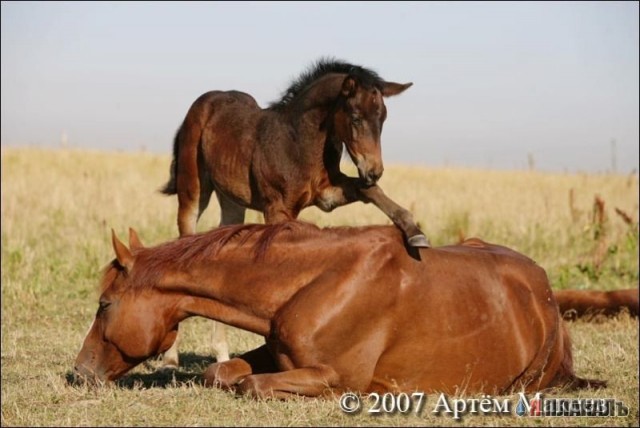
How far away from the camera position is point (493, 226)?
15.6 meters

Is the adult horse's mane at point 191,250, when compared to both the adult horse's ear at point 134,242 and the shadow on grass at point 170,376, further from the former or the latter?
the shadow on grass at point 170,376

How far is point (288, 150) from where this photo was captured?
7.17 metres

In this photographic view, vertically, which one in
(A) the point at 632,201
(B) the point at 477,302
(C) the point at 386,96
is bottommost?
(A) the point at 632,201

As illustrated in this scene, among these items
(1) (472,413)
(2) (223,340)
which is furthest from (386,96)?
(1) (472,413)

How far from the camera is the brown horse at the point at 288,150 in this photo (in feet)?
21.1

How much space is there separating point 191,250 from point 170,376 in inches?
67.7

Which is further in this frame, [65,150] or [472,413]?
[65,150]

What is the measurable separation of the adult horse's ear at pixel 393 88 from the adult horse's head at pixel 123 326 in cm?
242

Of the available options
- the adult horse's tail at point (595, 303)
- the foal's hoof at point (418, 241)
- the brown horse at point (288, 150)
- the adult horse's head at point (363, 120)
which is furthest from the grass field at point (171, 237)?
the adult horse's head at point (363, 120)

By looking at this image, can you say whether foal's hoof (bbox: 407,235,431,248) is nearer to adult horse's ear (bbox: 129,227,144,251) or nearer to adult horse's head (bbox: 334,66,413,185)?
adult horse's head (bbox: 334,66,413,185)

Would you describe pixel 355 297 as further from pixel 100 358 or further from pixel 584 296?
pixel 584 296

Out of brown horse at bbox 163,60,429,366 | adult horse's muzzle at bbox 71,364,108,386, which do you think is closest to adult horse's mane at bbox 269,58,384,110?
brown horse at bbox 163,60,429,366

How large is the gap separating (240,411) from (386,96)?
3037mm

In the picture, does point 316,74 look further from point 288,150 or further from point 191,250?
point 191,250
